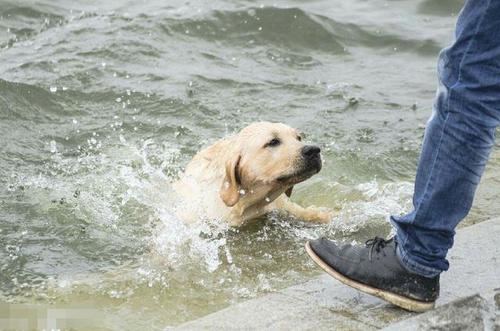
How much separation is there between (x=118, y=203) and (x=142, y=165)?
742mm

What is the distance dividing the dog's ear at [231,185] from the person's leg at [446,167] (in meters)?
1.86

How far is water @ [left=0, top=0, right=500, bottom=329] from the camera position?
15.7 feet

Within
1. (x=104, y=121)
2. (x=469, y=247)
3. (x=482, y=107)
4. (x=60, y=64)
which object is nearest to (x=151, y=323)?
(x=469, y=247)

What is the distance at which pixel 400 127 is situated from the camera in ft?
25.8

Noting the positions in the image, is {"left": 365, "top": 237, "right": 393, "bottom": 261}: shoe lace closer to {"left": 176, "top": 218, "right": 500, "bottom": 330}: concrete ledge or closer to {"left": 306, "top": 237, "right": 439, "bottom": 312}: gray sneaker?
{"left": 306, "top": 237, "right": 439, "bottom": 312}: gray sneaker

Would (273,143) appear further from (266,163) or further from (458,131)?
(458,131)

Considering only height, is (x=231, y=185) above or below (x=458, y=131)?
below

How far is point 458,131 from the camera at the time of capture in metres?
3.16

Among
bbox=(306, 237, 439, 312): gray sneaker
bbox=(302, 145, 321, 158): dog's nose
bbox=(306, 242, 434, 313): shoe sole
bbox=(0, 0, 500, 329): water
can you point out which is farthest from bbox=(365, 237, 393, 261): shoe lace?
bbox=(302, 145, 321, 158): dog's nose

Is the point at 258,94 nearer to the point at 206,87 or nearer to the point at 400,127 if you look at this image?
the point at 206,87

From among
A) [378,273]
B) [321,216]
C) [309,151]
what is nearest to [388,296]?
[378,273]

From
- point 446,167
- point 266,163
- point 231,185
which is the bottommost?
point 231,185

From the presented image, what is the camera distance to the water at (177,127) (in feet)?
15.7

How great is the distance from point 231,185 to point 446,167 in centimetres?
237
